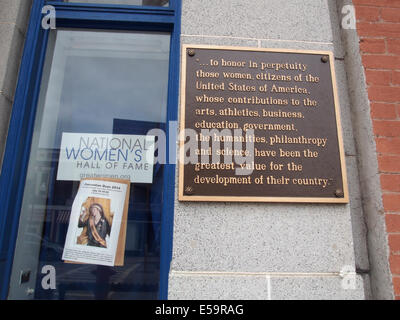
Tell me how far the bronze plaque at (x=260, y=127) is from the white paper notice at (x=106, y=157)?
1.72 feet

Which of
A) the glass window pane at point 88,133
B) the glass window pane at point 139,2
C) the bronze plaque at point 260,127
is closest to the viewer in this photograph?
the bronze plaque at point 260,127

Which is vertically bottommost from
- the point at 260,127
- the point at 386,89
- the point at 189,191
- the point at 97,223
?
the point at 97,223

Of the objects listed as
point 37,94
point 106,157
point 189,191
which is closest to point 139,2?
point 37,94

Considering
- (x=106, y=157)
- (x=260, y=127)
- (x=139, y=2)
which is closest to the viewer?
(x=260, y=127)

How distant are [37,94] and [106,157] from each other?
0.82m

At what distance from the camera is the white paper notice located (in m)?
2.44

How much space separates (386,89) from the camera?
2186 millimetres

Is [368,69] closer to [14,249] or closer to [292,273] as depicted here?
[292,273]

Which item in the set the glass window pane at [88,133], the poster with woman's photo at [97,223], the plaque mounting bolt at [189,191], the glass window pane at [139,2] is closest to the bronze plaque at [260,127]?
the plaque mounting bolt at [189,191]

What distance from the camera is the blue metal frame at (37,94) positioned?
7.02 feet

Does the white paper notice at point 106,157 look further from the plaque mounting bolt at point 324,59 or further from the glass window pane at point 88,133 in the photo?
the plaque mounting bolt at point 324,59

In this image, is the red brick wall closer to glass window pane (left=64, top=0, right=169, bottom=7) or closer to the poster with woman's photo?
glass window pane (left=64, top=0, right=169, bottom=7)

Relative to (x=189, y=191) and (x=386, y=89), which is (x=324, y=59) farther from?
(x=189, y=191)

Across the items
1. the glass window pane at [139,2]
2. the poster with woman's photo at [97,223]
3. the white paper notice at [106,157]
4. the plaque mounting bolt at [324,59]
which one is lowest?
the poster with woman's photo at [97,223]
